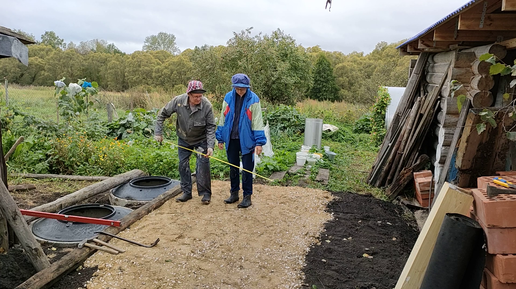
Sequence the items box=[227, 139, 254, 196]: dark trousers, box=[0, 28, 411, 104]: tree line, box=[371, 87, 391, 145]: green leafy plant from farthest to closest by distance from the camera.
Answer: box=[0, 28, 411, 104]: tree line < box=[371, 87, 391, 145]: green leafy plant < box=[227, 139, 254, 196]: dark trousers

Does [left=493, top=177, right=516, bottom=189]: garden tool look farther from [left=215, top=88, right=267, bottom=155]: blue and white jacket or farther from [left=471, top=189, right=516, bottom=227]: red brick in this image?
[left=215, top=88, right=267, bottom=155]: blue and white jacket

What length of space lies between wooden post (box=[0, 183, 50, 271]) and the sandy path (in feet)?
1.53

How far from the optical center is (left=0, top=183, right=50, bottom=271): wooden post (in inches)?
120

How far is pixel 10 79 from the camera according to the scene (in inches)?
973

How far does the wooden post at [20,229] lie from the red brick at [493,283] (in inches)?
138

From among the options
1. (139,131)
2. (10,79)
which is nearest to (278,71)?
(139,131)

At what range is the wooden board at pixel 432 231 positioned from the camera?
2578 mm

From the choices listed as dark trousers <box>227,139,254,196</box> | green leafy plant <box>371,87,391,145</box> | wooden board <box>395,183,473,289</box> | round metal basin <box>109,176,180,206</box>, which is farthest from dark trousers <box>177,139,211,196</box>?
green leafy plant <box>371,87,391,145</box>

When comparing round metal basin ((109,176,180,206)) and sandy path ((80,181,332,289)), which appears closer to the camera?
sandy path ((80,181,332,289))

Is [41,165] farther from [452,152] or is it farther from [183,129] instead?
[452,152]

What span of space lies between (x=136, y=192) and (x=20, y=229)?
7.94 feet

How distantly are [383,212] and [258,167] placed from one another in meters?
2.70

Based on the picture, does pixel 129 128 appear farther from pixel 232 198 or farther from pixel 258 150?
pixel 258 150

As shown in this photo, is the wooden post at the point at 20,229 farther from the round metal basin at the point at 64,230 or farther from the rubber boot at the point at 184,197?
the rubber boot at the point at 184,197
